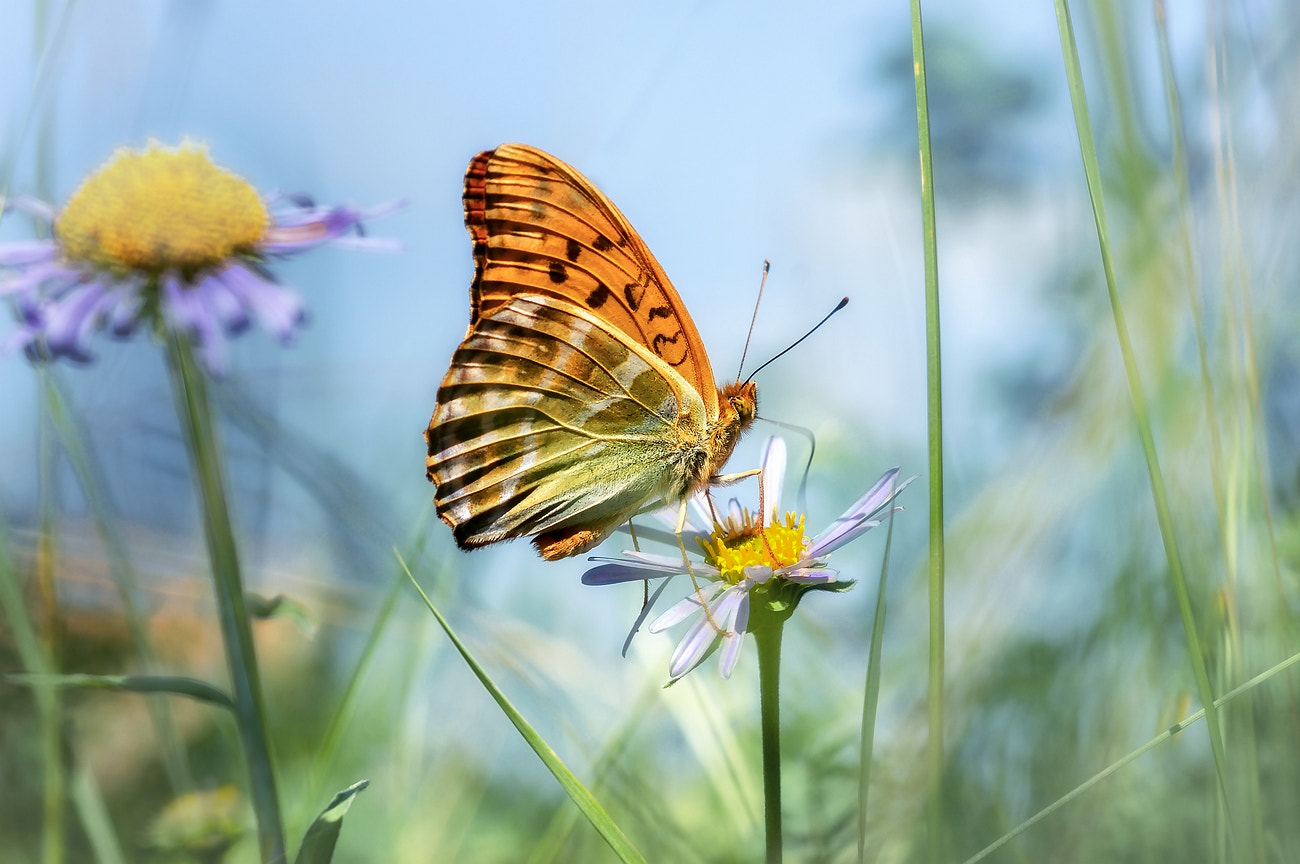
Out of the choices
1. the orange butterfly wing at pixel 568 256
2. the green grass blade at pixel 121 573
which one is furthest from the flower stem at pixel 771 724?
the green grass blade at pixel 121 573

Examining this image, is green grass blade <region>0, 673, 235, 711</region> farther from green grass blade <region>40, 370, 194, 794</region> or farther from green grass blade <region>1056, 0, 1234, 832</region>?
green grass blade <region>1056, 0, 1234, 832</region>

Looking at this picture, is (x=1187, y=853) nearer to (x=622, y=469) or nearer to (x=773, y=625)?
(x=773, y=625)

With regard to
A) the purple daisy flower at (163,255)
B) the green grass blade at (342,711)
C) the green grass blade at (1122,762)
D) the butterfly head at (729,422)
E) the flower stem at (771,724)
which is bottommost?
the green grass blade at (1122,762)

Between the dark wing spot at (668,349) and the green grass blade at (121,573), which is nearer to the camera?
the green grass blade at (121,573)

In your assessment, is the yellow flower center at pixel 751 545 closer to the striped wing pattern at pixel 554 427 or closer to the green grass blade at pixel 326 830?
the striped wing pattern at pixel 554 427

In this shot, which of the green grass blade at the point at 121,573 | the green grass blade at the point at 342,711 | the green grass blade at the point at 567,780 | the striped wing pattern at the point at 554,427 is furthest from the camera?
the striped wing pattern at the point at 554,427

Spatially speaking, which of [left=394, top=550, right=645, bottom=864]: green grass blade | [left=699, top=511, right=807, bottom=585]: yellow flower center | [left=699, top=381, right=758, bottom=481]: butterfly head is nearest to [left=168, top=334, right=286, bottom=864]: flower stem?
[left=394, top=550, right=645, bottom=864]: green grass blade
